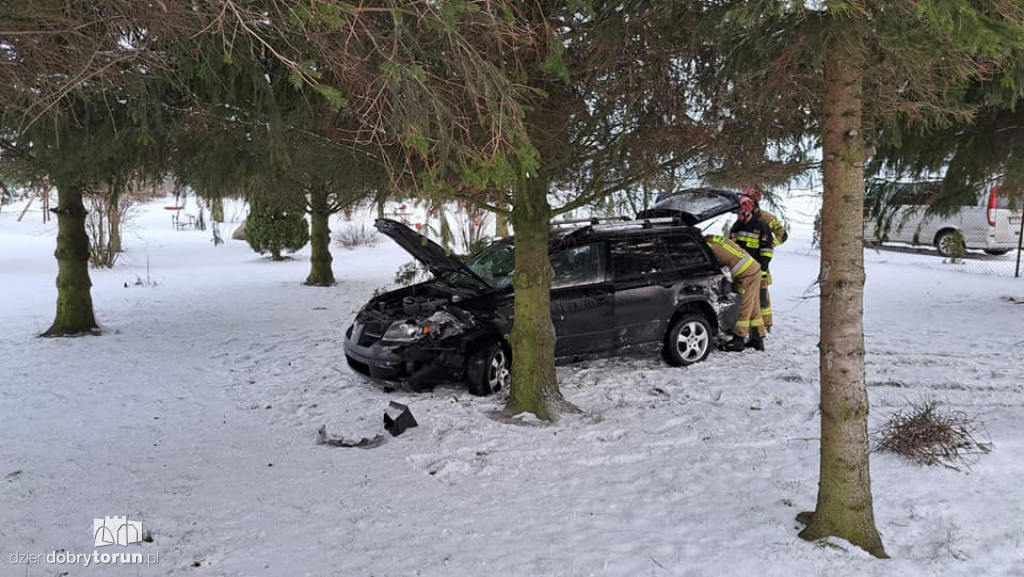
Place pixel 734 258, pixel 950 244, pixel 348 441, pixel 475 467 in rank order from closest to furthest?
1. pixel 475 467
2. pixel 348 441
3. pixel 734 258
4. pixel 950 244

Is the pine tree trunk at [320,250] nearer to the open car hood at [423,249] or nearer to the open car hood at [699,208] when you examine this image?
the open car hood at [423,249]

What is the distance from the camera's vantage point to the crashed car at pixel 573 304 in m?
6.23

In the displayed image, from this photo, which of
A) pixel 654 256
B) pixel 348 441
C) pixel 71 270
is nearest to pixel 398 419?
pixel 348 441

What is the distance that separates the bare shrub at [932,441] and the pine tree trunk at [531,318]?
2543 millimetres

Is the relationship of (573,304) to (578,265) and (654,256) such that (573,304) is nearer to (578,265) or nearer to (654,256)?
(578,265)

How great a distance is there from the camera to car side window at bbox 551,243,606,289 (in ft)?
22.5

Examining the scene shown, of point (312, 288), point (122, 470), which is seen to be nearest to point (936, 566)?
point (122, 470)

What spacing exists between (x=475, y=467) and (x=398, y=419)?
0.98 metres

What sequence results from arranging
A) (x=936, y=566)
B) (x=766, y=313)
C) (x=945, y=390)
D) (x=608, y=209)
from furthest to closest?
(x=766, y=313)
(x=608, y=209)
(x=945, y=390)
(x=936, y=566)

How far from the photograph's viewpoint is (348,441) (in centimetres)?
511

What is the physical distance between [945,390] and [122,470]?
696 centimetres

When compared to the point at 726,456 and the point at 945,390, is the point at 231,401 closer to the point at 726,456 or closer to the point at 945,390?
the point at 726,456

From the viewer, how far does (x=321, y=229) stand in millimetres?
14453

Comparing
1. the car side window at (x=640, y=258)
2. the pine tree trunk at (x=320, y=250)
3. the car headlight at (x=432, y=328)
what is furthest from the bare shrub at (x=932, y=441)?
the pine tree trunk at (x=320, y=250)
